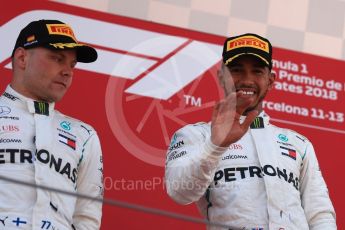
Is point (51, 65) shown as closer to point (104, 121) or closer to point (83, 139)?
point (83, 139)

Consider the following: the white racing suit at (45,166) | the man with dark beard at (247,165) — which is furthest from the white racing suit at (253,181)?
the white racing suit at (45,166)

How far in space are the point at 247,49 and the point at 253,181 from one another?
1.18ft

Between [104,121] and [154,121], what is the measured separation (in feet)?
0.53

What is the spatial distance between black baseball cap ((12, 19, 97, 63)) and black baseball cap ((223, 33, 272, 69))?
378 mm

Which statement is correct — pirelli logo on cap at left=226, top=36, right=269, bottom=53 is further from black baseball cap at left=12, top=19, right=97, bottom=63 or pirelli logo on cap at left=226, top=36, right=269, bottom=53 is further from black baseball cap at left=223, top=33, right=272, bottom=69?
black baseball cap at left=12, top=19, right=97, bottom=63

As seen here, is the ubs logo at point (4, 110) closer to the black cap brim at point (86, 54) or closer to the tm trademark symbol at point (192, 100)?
the black cap brim at point (86, 54)

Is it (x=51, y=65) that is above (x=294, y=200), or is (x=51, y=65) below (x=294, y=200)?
above

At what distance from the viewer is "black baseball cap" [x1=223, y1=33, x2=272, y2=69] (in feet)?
6.70

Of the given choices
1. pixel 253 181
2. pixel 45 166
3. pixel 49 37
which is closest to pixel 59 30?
pixel 49 37

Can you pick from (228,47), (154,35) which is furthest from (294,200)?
(154,35)

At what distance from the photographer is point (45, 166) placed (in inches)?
73.4

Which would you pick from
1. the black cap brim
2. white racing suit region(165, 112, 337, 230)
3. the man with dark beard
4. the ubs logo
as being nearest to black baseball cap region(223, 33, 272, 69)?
the man with dark beard

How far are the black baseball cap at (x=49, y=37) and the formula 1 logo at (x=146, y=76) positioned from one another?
11.6 inches

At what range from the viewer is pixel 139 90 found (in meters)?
2.45
